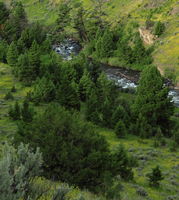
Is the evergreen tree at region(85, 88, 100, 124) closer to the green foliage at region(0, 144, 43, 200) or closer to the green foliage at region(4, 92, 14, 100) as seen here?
the green foliage at region(4, 92, 14, 100)

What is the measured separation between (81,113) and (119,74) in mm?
30313

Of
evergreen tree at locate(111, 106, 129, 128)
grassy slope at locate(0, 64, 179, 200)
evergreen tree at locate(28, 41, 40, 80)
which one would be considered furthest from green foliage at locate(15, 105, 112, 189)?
evergreen tree at locate(28, 41, 40, 80)

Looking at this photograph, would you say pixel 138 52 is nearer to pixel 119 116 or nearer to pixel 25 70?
pixel 25 70

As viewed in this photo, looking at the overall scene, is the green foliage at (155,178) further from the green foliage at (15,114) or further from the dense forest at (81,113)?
the green foliage at (15,114)

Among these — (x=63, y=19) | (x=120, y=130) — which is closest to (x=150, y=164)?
(x=120, y=130)

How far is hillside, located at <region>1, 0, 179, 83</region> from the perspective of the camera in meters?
74.7

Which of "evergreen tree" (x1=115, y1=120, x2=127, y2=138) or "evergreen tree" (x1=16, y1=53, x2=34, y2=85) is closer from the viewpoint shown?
"evergreen tree" (x1=115, y1=120, x2=127, y2=138)

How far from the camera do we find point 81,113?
45406 millimetres

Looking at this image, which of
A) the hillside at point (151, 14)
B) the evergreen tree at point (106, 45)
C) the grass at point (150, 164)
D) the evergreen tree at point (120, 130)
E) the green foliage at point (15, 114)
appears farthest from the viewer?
the evergreen tree at point (106, 45)

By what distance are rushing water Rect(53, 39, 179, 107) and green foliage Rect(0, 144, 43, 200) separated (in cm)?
4675

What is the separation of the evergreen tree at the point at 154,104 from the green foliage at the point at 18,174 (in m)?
32.8

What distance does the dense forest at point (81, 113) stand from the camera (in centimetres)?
1181

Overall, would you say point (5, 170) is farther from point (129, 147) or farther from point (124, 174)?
point (129, 147)

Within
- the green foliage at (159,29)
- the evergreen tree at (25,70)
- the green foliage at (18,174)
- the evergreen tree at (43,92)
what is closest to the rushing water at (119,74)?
the green foliage at (159,29)
